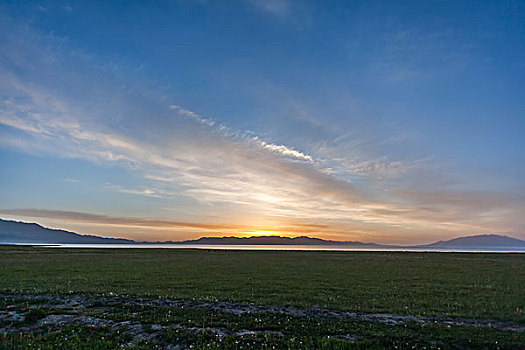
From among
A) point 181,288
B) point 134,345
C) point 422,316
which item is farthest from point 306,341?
point 181,288

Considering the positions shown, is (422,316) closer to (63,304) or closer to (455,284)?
(455,284)

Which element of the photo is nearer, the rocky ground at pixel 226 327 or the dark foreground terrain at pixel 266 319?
the rocky ground at pixel 226 327

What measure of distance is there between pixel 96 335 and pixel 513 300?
92.9 ft

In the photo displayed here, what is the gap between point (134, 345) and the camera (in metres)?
12.9

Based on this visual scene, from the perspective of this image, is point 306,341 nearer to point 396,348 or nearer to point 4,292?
point 396,348

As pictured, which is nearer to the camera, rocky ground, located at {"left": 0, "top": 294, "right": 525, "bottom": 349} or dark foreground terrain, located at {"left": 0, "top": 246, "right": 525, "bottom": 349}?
rocky ground, located at {"left": 0, "top": 294, "right": 525, "bottom": 349}

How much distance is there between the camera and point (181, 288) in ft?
92.4

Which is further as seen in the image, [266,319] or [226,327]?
[266,319]

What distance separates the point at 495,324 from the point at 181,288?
76.0 ft

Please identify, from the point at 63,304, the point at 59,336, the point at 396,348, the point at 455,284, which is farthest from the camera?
the point at 455,284

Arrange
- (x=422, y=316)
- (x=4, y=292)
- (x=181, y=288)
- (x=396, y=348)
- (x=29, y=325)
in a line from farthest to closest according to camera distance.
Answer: (x=181, y=288)
(x=4, y=292)
(x=422, y=316)
(x=29, y=325)
(x=396, y=348)

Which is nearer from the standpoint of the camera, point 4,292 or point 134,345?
point 134,345

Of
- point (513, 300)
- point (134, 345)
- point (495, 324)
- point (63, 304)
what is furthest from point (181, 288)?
point (513, 300)

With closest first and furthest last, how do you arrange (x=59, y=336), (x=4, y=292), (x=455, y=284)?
(x=59, y=336) → (x=4, y=292) → (x=455, y=284)
